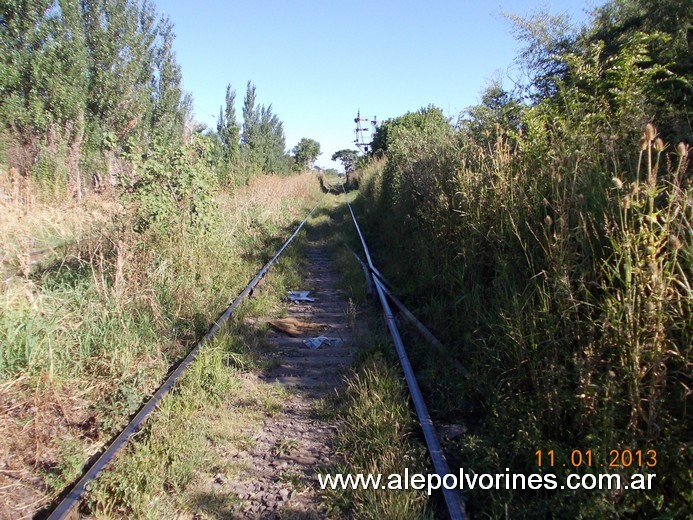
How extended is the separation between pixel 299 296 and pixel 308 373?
3.02 meters

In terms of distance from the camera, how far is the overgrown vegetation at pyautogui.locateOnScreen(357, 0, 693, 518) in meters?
2.34

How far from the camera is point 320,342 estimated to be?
5531 millimetres

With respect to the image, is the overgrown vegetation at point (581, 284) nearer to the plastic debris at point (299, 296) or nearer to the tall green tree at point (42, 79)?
the plastic debris at point (299, 296)

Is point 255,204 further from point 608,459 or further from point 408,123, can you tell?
point 608,459

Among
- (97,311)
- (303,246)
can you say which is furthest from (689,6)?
(303,246)

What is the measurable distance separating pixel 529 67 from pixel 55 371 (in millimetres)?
8025

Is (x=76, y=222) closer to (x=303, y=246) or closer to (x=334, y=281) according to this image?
(x=334, y=281)

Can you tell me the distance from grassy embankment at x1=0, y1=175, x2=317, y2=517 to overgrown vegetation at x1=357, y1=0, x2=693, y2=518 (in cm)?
195

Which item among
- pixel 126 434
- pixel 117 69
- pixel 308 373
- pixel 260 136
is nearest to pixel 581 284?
pixel 308 373

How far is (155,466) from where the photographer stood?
9.61 feet

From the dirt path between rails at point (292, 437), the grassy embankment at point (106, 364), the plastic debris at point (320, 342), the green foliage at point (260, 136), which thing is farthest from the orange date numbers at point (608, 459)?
the green foliage at point (260, 136)

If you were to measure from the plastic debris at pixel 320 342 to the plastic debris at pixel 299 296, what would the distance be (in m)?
1.86

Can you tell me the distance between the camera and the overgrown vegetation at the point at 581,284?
2.34 m

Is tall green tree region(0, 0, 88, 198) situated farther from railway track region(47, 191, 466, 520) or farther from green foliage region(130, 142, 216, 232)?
railway track region(47, 191, 466, 520)
